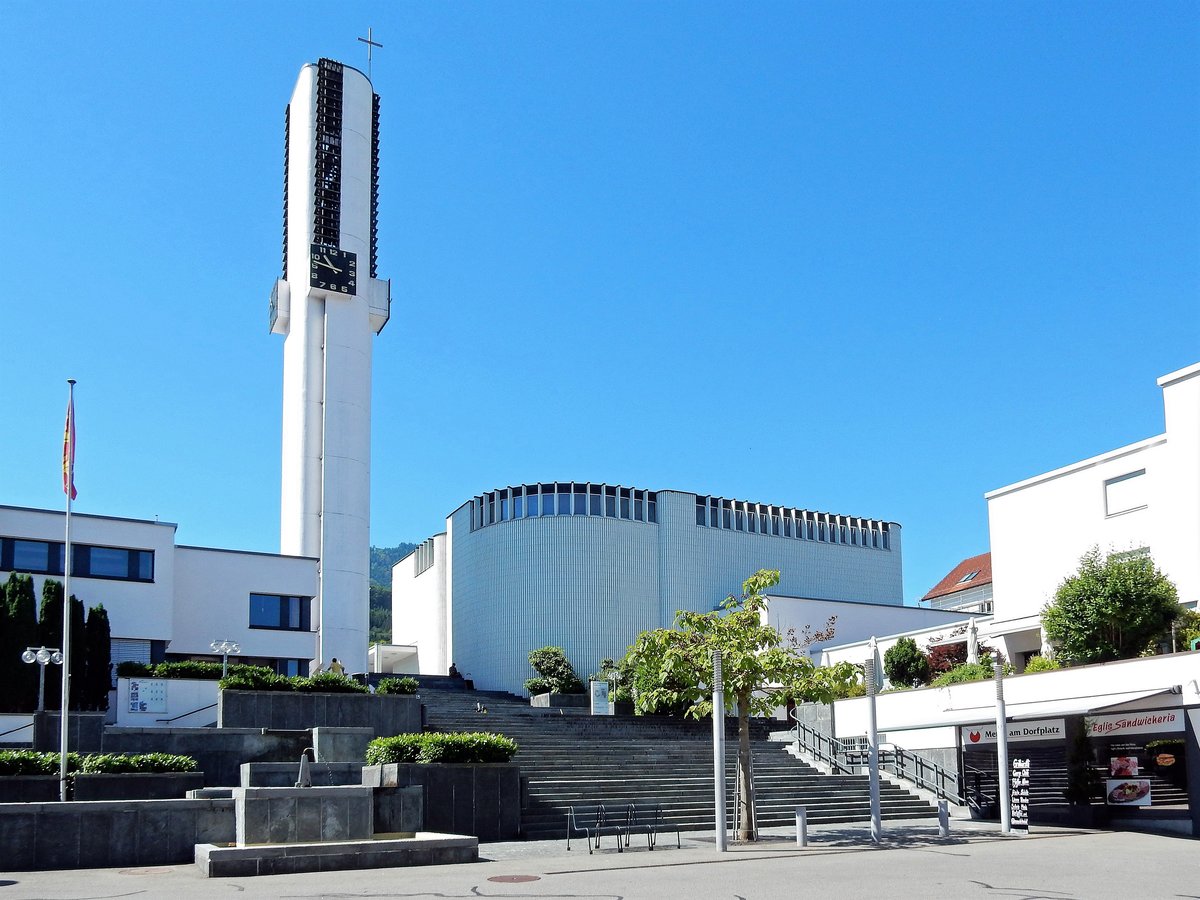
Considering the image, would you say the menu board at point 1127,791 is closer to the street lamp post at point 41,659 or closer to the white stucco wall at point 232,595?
the street lamp post at point 41,659

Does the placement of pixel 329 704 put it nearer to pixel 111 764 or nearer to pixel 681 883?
pixel 111 764

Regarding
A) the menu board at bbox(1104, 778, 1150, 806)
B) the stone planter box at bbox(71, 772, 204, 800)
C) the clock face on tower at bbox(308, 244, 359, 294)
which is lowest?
the menu board at bbox(1104, 778, 1150, 806)

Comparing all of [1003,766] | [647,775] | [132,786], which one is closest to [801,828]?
[1003,766]

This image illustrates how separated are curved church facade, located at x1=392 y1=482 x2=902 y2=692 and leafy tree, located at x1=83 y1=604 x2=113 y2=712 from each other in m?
21.2

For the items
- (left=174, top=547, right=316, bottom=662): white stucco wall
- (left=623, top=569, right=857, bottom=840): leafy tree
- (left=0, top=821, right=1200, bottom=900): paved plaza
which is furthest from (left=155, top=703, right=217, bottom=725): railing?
(left=623, top=569, right=857, bottom=840): leafy tree

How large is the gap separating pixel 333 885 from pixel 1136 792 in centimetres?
1699

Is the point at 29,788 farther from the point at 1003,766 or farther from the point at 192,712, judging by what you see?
the point at 1003,766

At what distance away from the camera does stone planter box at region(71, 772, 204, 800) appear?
2133 cm

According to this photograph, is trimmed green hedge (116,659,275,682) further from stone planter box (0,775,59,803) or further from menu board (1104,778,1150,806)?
menu board (1104,778,1150,806)

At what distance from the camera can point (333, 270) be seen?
1913 inches

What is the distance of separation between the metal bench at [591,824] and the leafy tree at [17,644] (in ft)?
43.9

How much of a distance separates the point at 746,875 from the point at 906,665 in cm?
2052

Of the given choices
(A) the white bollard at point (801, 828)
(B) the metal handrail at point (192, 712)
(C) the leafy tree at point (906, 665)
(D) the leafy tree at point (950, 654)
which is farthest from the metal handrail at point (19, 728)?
(D) the leafy tree at point (950, 654)

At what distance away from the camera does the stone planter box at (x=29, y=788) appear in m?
20.7
